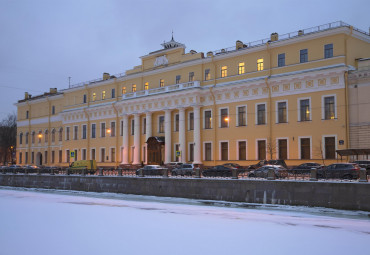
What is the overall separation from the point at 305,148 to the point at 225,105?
9457mm

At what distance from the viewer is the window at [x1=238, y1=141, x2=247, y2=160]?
40688 mm

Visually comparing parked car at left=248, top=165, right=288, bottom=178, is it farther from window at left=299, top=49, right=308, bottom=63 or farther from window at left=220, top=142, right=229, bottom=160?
window at left=220, top=142, right=229, bottom=160

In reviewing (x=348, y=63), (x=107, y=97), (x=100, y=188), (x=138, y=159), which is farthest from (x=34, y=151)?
(x=348, y=63)

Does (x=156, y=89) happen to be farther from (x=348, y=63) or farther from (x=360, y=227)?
(x=360, y=227)

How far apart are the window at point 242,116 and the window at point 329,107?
7.99 m

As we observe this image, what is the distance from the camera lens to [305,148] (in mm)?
36594

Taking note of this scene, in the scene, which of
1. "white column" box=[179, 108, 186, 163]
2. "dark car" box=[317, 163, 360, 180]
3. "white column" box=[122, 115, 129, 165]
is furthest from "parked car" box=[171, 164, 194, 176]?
"white column" box=[122, 115, 129, 165]

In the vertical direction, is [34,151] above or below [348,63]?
below

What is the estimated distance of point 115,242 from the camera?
14594mm

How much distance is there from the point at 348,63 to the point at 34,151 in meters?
49.2

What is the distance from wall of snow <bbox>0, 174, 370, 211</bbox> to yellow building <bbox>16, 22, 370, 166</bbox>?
1194 cm

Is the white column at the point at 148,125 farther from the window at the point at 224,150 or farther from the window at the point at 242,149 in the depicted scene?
the window at the point at 242,149

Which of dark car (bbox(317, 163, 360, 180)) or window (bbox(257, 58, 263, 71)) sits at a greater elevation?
window (bbox(257, 58, 263, 71))

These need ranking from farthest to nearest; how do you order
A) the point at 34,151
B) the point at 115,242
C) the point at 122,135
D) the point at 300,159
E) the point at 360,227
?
the point at 34,151, the point at 122,135, the point at 300,159, the point at 360,227, the point at 115,242
